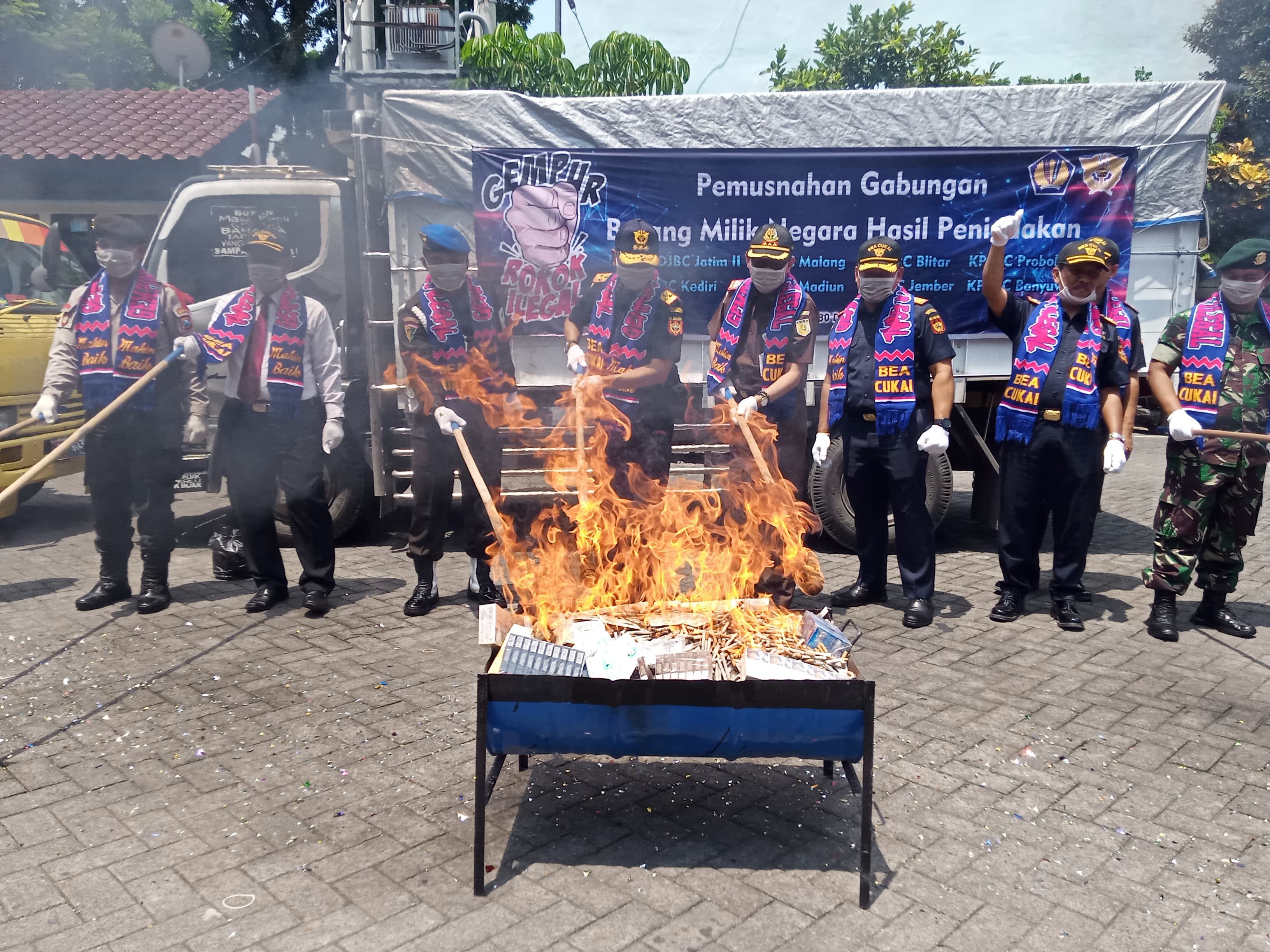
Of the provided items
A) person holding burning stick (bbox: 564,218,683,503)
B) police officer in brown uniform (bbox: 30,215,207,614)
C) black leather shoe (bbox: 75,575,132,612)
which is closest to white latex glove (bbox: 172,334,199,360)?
police officer in brown uniform (bbox: 30,215,207,614)

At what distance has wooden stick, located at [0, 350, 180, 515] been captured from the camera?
484 cm

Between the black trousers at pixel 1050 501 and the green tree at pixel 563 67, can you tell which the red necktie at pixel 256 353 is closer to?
the black trousers at pixel 1050 501

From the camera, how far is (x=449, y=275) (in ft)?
18.5

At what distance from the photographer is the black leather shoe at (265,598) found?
5.89 metres

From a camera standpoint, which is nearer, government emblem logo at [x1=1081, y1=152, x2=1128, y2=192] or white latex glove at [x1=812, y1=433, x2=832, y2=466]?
white latex glove at [x1=812, y1=433, x2=832, y2=466]

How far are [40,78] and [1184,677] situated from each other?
2525cm

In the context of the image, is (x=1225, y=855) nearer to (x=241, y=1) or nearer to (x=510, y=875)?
(x=510, y=875)

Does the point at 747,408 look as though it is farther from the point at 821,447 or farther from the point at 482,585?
the point at 482,585

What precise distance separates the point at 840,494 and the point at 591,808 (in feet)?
13.5

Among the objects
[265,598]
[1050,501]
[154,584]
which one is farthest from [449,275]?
[1050,501]

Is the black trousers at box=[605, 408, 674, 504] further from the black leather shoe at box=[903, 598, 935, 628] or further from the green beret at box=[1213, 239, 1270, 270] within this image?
the green beret at box=[1213, 239, 1270, 270]

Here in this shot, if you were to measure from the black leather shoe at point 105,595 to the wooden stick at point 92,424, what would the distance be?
0.79 meters

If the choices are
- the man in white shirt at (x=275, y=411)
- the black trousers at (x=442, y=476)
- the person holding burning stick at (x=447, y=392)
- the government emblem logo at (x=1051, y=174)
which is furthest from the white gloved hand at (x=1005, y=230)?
the man in white shirt at (x=275, y=411)

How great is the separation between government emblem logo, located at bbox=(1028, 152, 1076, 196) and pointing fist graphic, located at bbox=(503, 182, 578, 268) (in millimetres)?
3239
